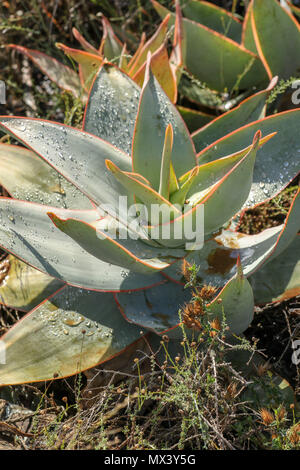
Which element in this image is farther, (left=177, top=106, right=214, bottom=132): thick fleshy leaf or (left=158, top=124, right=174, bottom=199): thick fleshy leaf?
(left=177, top=106, right=214, bottom=132): thick fleshy leaf

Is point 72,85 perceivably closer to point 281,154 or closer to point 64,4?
point 64,4

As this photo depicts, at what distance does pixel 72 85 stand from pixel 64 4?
65 cm

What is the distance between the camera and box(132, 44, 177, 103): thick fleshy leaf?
5.19ft

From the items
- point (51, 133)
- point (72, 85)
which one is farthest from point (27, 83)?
point (51, 133)

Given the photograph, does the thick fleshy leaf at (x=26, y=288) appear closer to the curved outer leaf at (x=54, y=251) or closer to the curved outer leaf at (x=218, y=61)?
the curved outer leaf at (x=54, y=251)

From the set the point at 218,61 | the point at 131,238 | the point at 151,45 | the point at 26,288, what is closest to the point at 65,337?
the point at 26,288

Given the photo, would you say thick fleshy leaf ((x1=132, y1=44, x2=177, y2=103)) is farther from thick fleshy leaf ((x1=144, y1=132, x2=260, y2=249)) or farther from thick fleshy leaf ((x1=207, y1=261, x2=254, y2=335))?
thick fleshy leaf ((x1=207, y1=261, x2=254, y2=335))

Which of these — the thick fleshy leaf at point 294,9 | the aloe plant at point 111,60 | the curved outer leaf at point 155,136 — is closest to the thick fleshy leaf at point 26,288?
the curved outer leaf at point 155,136

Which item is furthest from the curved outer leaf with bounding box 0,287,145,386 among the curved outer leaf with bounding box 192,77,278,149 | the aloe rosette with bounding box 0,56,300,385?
the curved outer leaf with bounding box 192,77,278,149

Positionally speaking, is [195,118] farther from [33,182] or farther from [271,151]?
[33,182]

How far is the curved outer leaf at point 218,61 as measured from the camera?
1.74 m

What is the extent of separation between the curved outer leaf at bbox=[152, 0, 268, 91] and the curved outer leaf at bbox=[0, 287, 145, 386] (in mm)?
950

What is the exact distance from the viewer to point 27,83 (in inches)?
87.6
